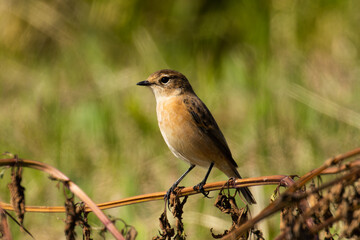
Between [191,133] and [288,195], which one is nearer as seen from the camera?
[288,195]

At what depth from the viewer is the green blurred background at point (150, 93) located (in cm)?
557

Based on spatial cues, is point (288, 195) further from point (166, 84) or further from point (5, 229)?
point (166, 84)

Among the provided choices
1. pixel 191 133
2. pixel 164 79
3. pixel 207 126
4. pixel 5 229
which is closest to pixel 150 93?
pixel 164 79

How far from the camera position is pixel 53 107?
7078 mm

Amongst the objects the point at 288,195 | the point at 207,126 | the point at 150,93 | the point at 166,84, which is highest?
the point at 150,93

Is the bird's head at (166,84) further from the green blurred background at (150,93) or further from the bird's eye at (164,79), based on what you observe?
the green blurred background at (150,93)

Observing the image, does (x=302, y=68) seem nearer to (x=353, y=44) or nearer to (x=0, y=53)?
(x=353, y=44)

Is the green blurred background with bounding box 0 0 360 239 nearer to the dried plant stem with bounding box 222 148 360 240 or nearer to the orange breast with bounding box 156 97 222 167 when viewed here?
the orange breast with bounding box 156 97 222 167

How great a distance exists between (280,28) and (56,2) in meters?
3.73

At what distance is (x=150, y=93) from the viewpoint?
23.5 feet

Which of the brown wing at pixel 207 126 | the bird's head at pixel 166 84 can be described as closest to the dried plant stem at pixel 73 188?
the brown wing at pixel 207 126

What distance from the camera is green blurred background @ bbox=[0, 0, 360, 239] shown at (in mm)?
5574

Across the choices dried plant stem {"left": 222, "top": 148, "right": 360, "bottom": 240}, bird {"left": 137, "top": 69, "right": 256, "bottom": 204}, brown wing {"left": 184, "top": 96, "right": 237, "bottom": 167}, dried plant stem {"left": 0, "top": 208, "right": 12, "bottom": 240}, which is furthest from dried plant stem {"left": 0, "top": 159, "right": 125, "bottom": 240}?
brown wing {"left": 184, "top": 96, "right": 237, "bottom": 167}

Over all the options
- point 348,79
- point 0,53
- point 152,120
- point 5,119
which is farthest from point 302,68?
point 0,53
